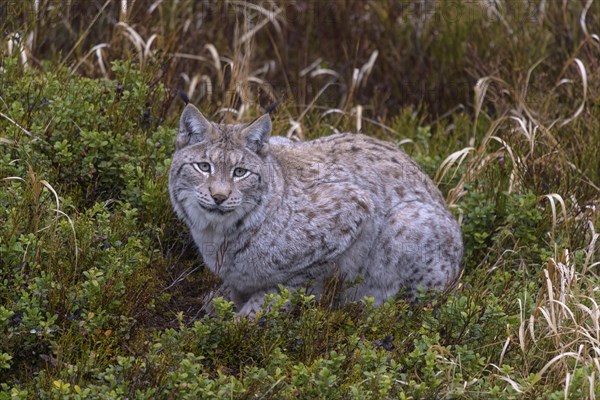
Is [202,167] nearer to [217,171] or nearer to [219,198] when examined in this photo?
[217,171]

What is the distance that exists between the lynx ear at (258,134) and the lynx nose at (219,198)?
0.45 meters

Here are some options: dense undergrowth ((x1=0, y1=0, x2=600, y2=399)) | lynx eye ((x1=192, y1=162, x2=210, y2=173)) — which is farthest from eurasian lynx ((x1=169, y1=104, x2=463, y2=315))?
dense undergrowth ((x1=0, y1=0, x2=600, y2=399))

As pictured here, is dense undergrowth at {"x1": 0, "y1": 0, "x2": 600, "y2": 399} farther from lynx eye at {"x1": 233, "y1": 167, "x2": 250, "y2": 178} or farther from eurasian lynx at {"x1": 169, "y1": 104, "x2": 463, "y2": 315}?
lynx eye at {"x1": 233, "y1": 167, "x2": 250, "y2": 178}

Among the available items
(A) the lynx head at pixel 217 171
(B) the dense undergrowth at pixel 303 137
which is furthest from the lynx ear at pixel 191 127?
(B) the dense undergrowth at pixel 303 137

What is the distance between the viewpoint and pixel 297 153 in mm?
6336

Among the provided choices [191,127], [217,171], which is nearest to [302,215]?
[217,171]

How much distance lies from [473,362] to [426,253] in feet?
3.87

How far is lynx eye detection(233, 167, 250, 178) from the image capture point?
18.9 feet

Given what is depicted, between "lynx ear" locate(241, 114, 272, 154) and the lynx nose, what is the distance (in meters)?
0.45

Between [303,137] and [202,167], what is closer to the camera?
[202,167]

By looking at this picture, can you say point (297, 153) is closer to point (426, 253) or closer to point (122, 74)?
point (426, 253)

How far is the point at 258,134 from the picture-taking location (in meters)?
5.89

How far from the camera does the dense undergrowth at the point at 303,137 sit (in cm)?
486

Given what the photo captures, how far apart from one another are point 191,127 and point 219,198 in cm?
56
